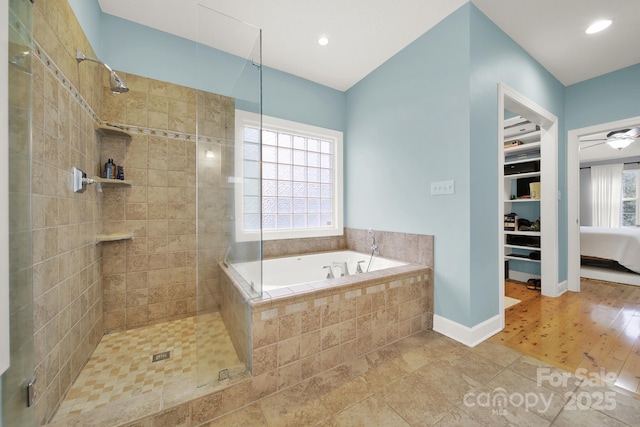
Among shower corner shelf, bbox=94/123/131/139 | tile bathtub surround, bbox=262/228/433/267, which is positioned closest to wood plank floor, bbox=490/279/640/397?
tile bathtub surround, bbox=262/228/433/267

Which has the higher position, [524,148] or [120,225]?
[524,148]

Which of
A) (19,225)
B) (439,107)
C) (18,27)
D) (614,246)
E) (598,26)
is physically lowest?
(614,246)

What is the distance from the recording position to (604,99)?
2.84 m

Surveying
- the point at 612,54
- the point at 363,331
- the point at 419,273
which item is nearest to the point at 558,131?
the point at 612,54

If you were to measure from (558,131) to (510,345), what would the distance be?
277cm

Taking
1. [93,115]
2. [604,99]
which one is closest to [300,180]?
[93,115]

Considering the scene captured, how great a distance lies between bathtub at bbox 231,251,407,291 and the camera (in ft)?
8.41

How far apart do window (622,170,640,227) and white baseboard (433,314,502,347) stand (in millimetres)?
7241

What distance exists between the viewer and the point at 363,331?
1.77m

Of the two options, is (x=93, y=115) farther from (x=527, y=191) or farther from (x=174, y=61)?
(x=527, y=191)

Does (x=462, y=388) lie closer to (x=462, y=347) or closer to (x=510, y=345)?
(x=462, y=347)

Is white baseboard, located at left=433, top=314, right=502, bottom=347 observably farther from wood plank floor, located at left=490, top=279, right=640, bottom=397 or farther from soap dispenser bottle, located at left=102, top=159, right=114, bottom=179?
soap dispenser bottle, located at left=102, top=159, right=114, bottom=179

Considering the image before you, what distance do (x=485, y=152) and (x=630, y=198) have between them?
7.36 m

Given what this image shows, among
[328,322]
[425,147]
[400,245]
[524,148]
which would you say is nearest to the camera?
[328,322]
